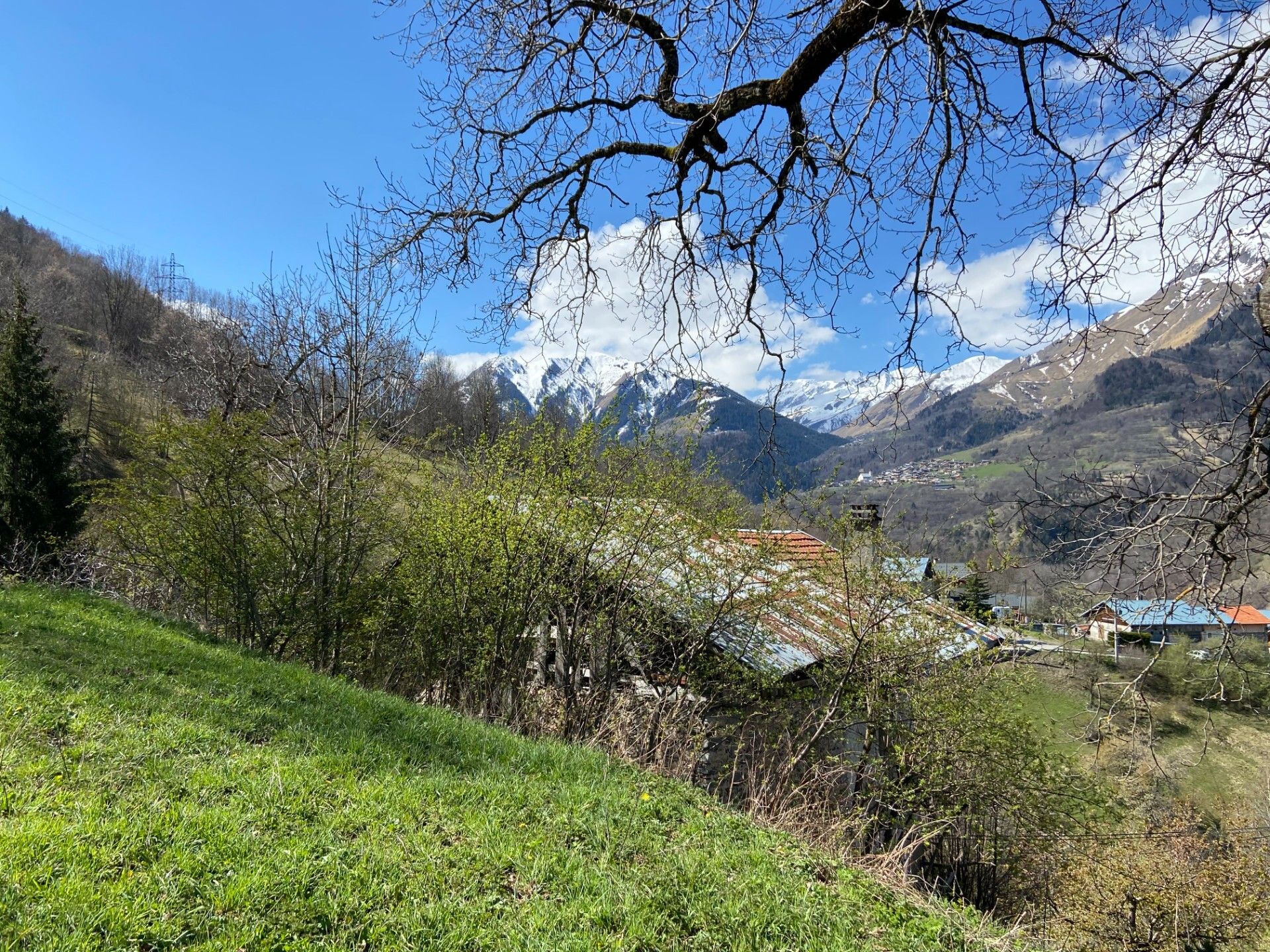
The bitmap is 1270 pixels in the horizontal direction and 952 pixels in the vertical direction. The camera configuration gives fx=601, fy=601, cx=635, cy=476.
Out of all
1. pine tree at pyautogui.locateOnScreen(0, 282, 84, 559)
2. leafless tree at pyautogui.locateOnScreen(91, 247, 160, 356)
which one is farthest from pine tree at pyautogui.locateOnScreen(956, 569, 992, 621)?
leafless tree at pyautogui.locateOnScreen(91, 247, 160, 356)

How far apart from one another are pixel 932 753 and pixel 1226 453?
5930 millimetres

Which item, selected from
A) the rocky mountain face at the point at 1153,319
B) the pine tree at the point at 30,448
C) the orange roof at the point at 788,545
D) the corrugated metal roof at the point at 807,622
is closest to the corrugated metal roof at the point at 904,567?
the corrugated metal roof at the point at 807,622

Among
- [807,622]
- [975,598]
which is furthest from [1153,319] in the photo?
[975,598]

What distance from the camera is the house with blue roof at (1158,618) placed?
10.0 feet

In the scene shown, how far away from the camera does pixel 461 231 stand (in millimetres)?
3746

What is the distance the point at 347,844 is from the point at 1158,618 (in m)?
4.58

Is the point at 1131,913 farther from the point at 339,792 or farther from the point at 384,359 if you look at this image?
the point at 384,359

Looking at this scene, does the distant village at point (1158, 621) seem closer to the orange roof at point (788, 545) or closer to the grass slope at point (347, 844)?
the grass slope at point (347, 844)

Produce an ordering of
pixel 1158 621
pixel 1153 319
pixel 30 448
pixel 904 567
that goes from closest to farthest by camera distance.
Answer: pixel 1153 319
pixel 1158 621
pixel 904 567
pixel 30 448

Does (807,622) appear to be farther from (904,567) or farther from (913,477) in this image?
(913,477)

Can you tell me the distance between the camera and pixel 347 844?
10.2 ft

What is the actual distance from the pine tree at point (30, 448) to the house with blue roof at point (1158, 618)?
78.5 feet

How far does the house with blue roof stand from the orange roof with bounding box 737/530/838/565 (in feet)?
14.2

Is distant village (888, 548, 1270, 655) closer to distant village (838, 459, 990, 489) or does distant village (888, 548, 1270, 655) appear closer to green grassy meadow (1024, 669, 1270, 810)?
green grassy meadow (1024, 669, 1270, 810)
